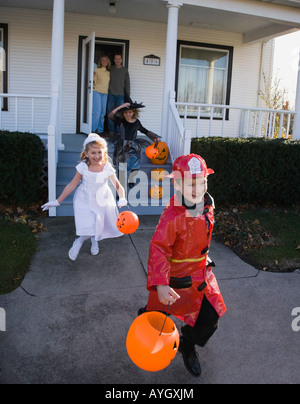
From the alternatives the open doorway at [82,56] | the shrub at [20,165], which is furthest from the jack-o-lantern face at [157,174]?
the open doorway at [82,56]

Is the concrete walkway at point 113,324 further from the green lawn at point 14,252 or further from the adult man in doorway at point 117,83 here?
the adult man in doorway at point 117,83

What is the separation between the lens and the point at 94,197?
15.6ft

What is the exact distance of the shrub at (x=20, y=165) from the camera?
616cm

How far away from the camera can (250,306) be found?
3920 mm

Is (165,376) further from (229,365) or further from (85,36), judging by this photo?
(85,36)

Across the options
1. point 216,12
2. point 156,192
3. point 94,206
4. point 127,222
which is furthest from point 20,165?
point 216,12

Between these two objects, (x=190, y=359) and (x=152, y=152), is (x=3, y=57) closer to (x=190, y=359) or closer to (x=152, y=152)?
(x=152, y=152)

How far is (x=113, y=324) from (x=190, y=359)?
85cm

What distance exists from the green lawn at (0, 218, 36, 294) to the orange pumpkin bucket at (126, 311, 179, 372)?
6.82ft

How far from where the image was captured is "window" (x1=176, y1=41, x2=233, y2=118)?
35.8ft

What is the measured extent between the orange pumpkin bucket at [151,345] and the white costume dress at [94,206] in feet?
7.72

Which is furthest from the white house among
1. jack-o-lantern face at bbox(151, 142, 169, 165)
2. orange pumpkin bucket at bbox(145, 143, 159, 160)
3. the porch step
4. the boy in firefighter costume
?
the boy in firefighter costume

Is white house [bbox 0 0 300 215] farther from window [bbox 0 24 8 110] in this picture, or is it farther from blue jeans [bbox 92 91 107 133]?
blue jeans [bbox 92 91 107 133]
